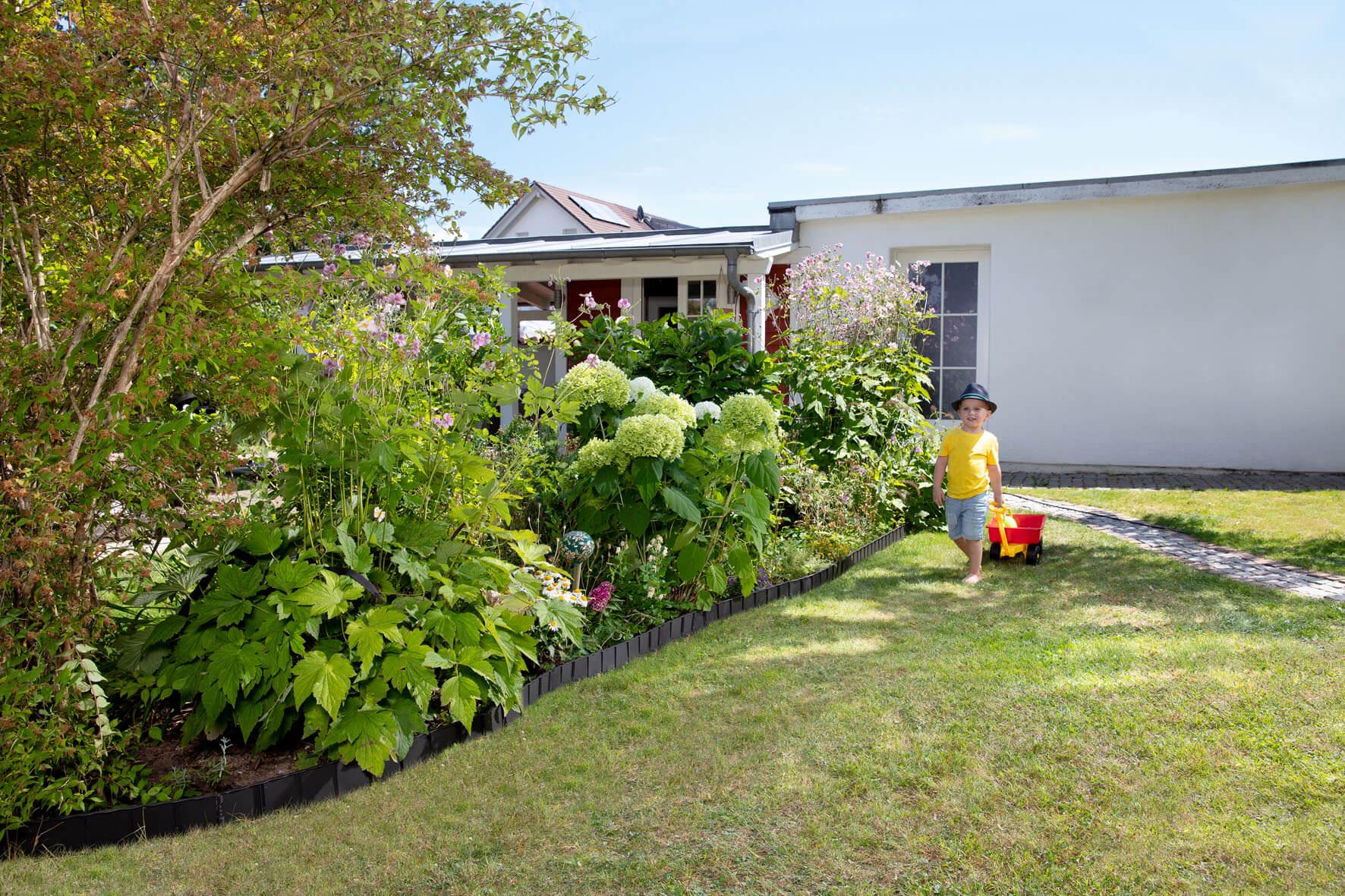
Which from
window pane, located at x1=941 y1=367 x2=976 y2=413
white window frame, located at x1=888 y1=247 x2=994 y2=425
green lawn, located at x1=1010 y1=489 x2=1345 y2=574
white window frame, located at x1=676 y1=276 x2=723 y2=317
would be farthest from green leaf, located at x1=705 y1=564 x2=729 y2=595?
window pane, located at x1=941 y1=367 x2=976 y2=413

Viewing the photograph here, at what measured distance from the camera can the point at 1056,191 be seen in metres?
10.8

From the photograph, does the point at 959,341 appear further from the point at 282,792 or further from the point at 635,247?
the point at 282,792

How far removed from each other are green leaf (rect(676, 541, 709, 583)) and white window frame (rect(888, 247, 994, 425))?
25.2ft

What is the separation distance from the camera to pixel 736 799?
2701 mm

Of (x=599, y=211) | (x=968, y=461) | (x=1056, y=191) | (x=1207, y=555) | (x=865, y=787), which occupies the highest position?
(x=599, y=211)

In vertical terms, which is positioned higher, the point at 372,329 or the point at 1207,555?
the point at 372,329

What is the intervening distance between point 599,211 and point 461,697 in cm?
2595

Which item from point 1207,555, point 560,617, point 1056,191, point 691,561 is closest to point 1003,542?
point 1207,555

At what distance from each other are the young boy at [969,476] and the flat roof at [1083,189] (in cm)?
605

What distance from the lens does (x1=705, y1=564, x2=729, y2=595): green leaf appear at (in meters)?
4.41

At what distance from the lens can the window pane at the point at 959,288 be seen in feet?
37.9

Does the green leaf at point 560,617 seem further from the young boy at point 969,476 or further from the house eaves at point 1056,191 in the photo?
the house eaves at point 1056,191

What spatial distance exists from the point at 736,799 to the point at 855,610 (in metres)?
2.29

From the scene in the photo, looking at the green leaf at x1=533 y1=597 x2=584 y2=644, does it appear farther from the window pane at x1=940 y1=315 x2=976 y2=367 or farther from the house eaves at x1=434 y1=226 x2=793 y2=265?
the window pane at x1=940 y1=315 x2=976 y2=367
